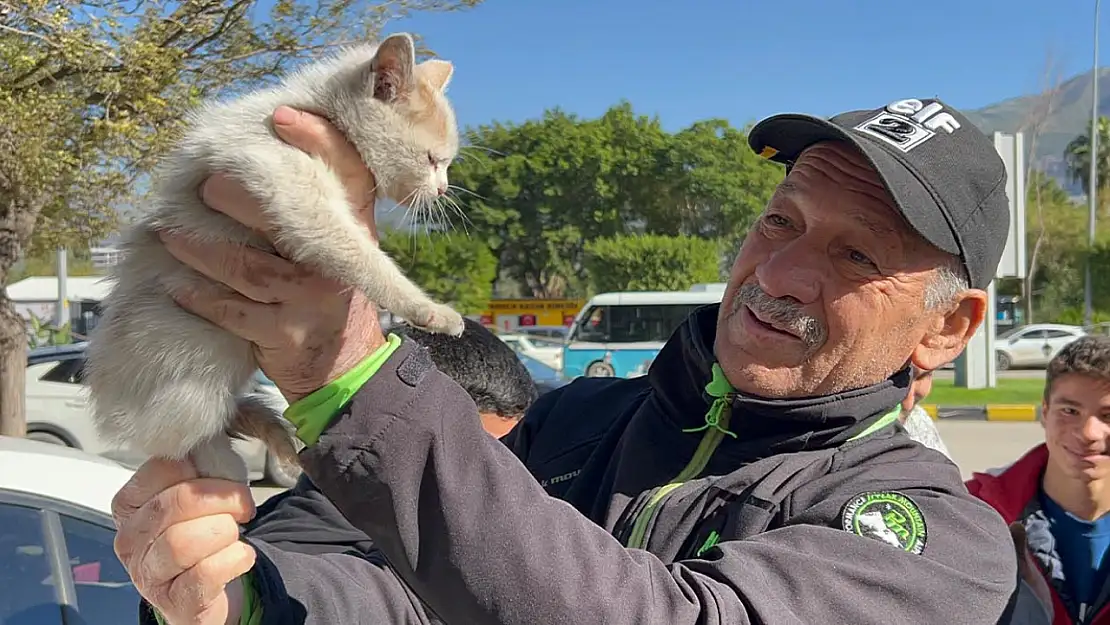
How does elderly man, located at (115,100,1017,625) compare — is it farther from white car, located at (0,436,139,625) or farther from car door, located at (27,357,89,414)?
car door, located at (27,357,89,414)

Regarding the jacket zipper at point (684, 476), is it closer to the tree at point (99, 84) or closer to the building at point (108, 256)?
the building at point (108, 256)

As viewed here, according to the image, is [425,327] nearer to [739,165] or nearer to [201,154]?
[201,154]

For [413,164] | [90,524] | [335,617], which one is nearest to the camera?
[335,617]

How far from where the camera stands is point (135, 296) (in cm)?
146

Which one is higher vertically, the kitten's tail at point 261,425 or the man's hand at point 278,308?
the man's hand at point 278,308

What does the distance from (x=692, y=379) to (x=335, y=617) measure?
0.89m

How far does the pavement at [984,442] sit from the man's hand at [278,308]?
8415mm

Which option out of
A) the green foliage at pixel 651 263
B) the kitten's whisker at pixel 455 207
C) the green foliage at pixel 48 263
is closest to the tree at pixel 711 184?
the green foliage at pixel 651 263

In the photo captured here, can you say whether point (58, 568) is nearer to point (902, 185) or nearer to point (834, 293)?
point (834, 293)

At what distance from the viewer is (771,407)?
1.71m

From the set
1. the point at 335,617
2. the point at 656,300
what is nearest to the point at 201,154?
the point at 335,617

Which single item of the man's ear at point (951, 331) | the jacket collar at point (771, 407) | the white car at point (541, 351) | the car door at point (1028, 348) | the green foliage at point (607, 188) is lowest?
the car door at point (1028, 348)

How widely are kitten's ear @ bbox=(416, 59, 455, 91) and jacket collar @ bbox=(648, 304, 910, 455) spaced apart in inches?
32.2

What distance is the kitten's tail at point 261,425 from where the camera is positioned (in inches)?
60.7
